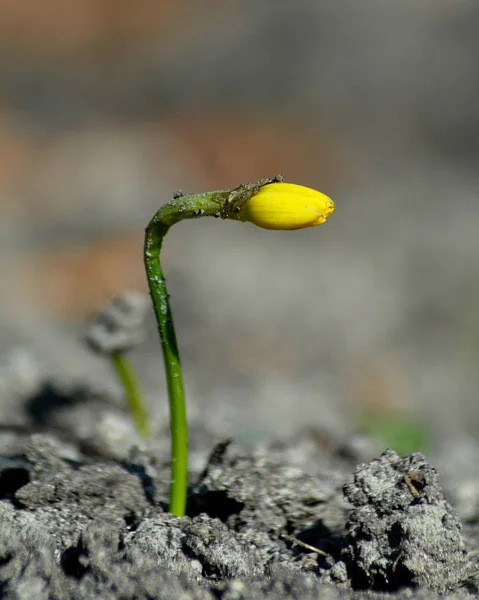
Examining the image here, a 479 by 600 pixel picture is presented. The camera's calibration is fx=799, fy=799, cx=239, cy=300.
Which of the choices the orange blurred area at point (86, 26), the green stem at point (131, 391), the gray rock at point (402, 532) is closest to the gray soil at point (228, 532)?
the gray rock at point (402, 532)

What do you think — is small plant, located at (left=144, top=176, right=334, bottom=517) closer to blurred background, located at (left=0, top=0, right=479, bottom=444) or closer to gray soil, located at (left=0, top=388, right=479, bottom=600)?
gray soil, located at (left=0, top=388, right=479, bottom=600)

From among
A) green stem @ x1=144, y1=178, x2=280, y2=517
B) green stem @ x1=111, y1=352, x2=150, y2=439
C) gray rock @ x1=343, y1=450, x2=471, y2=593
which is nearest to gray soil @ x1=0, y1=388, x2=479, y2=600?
gray rock @ x1=343, y1=450, x2=471, y2=593

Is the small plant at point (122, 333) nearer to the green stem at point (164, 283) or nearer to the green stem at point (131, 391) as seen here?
the green stem at point (131, 391)

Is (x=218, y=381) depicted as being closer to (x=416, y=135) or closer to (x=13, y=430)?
(x=13, y=430)

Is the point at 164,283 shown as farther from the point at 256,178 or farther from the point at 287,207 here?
the point at 256,178

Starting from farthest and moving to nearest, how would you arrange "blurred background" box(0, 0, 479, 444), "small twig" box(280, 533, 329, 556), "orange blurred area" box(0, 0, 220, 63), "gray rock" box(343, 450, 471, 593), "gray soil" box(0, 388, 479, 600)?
"orange blurred area" box(0, 0, 220, 63), "blurred background" box(0, 0, 479, 444), "small twig" box(280, 533, 329, 556), "gray rock" box(343, 450, 471, 593), "gray soil" box(0, 388, 479, 600)
